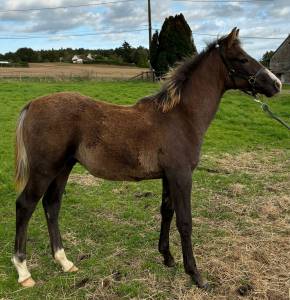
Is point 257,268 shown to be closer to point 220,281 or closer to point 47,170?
point 220,281

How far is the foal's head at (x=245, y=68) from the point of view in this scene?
4.09 meters

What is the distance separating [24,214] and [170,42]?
28.5m

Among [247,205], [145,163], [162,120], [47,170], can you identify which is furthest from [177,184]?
[247,205]

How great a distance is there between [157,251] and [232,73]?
85.7 inches

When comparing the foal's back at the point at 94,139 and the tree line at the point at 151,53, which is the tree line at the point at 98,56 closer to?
the tree line at the point at 151,53

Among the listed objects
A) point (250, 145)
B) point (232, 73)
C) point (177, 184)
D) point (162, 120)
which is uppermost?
point (232, 73)

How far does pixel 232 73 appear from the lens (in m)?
4.14

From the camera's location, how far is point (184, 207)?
3.97 metres

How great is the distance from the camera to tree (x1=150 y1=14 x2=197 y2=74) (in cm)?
3055

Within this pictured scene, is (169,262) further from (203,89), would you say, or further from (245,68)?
(245,68)

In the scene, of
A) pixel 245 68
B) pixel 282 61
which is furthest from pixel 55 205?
pixel 282 61

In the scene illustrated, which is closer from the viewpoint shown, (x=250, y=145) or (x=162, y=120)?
(x=162, y=120)

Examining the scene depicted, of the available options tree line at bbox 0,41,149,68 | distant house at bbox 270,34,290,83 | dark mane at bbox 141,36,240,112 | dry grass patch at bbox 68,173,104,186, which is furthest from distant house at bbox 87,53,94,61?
dark mane at bbox 141,36,240,112

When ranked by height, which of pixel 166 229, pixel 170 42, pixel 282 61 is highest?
pixel 170 42
